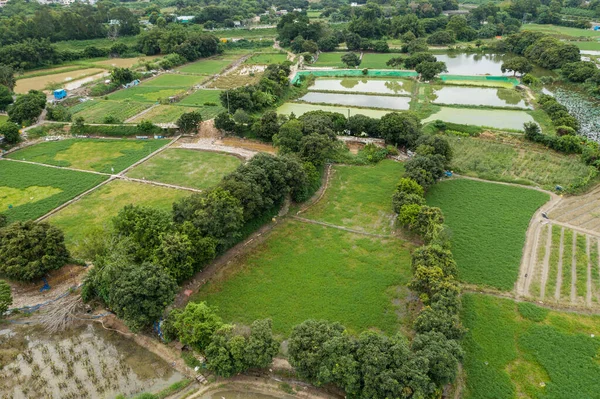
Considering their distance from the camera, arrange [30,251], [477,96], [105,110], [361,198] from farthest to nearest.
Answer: [477,96], [105,110], [361,198], [30,251]

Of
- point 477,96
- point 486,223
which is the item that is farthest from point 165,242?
point 477,96

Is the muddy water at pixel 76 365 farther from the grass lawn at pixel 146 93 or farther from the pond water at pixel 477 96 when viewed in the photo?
the pond water at pixel 477 96

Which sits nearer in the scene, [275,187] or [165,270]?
[165,270]

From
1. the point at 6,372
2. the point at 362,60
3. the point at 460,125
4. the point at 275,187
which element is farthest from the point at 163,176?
the point at 362,60

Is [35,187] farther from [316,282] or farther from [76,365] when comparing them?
[316,282]

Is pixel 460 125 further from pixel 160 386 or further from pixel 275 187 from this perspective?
pixel 160 386

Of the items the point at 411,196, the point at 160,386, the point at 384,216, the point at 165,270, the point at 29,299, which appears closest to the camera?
the point at 160,386

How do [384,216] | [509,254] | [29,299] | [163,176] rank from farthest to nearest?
[163,176] → [384,216] → [509,254] → [29,299]

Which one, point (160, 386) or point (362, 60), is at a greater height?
point (362, 60)
